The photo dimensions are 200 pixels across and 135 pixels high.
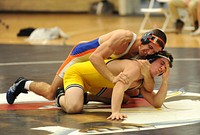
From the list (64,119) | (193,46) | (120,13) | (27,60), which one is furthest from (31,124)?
(120,13)

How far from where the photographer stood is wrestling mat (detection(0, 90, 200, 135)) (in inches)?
207

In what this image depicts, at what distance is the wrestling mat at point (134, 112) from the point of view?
207 inches

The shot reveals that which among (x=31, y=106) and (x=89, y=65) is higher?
(x=89, y=65)

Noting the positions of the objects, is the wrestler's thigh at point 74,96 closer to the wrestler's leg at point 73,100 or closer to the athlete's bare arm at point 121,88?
the wrestler's leg at point 73,100

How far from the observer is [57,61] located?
938 cm

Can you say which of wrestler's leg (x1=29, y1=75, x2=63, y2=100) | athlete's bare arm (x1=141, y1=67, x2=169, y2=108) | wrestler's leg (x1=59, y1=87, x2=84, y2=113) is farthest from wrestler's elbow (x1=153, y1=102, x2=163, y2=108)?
wrestler's leg (x1=29, y1=75, x2=63, y2=100)

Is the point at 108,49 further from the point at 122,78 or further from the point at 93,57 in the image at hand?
the point at 122,78

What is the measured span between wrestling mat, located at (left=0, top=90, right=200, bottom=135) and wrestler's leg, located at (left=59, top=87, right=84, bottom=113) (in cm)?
10

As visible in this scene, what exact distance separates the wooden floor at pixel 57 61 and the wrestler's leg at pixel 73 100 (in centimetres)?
7

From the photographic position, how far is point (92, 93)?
6.24 m

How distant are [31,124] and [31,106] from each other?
815 millimetres

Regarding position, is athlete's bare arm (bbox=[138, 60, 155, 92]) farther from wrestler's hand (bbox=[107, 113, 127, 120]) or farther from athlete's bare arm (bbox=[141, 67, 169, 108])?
wrestler's hand (bbox=[107, 113, 127, 120])

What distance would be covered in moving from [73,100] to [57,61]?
357cm

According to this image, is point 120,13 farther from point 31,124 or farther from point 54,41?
point 31,124
